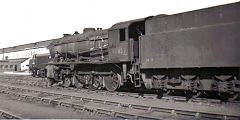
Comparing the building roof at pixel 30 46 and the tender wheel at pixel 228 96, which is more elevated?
the building roof at pixel 30 46

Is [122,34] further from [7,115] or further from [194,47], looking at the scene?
[7,115]

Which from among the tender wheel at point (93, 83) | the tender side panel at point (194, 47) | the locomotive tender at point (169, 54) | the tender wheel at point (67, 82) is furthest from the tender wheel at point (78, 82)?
the tender side panel at point (194, 47)

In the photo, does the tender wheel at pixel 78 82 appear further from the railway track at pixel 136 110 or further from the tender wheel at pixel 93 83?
the railway track at pixel 136 110

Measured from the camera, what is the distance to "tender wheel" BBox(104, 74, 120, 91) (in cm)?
1199

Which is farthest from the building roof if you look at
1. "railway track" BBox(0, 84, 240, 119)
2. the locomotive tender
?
"railway track" BBox(0, 84, 240, 119)

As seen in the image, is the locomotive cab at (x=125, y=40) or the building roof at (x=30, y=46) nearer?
the locomotive cab at (x=125, y=40)

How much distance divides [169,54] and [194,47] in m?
1.16

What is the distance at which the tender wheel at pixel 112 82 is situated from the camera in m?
12.0

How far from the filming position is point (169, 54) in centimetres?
925

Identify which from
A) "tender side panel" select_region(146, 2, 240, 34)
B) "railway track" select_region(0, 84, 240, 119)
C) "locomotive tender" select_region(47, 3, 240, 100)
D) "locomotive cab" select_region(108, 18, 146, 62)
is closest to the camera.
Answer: "railway track" select_region(0, 84, 240, 119)

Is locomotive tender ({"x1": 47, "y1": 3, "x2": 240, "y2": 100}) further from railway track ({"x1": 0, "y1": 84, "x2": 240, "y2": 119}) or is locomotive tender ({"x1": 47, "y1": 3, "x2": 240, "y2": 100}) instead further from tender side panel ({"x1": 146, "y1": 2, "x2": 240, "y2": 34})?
railway track ({"x1": 0, "y1": 84, "x2": 240, "y2": 119})

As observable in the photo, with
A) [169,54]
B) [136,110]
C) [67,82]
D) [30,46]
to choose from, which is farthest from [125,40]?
[30,46]

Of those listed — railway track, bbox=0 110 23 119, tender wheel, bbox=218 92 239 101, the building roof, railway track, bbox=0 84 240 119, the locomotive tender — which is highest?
the building roof

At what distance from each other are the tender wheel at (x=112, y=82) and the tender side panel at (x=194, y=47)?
2.25 m
